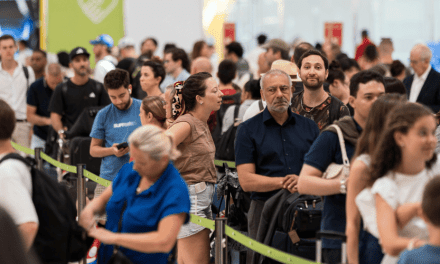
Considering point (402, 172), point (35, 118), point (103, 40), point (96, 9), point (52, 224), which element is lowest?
point (35, 118)

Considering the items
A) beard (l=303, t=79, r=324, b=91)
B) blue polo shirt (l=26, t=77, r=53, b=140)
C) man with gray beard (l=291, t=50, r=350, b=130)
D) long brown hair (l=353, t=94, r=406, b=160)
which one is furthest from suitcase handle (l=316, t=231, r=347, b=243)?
blue polo shirt (l=26, t=77, r=53, b=140)

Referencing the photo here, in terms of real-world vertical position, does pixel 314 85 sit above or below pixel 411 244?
above

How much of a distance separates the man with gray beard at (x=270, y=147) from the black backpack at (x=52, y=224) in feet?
4.48

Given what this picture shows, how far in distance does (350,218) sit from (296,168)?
126cm

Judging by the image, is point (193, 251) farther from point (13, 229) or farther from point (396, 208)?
point (13, 229)

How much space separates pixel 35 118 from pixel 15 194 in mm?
5527

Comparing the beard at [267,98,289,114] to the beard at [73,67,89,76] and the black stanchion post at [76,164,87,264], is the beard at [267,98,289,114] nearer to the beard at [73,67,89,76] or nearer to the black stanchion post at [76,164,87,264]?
the black stanchion post at [76,164,87,264]

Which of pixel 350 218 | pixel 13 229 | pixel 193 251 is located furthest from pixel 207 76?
pixel 13 229

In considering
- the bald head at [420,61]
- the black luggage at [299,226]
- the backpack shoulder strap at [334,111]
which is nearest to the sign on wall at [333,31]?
the bald head at [420,61]

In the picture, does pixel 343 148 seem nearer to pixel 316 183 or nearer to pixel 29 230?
pixel 316 183

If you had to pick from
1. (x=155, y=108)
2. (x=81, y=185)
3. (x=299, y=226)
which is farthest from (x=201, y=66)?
(x=299, y=226)

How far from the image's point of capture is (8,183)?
2.57 meters

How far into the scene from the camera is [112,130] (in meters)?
4.98

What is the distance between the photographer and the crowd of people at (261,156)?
95.3 inches
